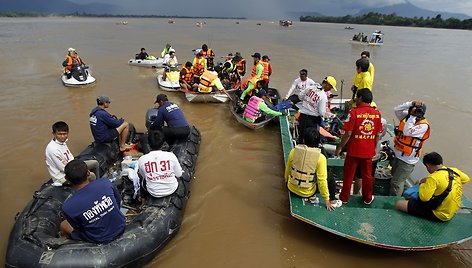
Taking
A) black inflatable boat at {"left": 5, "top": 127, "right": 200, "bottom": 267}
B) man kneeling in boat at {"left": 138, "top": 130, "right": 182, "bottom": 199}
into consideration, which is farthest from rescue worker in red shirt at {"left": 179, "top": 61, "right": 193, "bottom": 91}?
man kneeling in boat at {"left": 138, "top": 130, "right": 182, "bottom": 199}

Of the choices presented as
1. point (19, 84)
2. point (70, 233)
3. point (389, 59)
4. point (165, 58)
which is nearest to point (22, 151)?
point (70, 233)

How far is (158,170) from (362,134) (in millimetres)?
2745

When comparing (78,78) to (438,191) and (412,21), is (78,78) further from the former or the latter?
(412,21)

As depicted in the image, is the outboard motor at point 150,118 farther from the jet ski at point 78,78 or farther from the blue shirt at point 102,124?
the jet ski at point 78,78

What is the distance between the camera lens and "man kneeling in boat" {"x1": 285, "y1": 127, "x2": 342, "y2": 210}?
4.09 m

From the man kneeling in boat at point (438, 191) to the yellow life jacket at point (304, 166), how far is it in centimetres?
134

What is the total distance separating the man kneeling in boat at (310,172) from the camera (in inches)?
161

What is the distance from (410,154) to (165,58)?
42.7 feet

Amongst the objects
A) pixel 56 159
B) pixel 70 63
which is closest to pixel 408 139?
Result: pixel 56 159

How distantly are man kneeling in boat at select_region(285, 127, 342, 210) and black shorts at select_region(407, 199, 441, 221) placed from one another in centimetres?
91

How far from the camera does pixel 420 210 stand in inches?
165

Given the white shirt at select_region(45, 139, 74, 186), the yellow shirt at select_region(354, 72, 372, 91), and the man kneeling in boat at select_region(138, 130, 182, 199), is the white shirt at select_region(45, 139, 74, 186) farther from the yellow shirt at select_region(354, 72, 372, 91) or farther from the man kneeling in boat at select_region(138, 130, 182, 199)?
the yellow shirt at select_region(354, 72, 372, 91)

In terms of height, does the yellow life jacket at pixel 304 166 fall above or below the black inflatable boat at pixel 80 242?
above

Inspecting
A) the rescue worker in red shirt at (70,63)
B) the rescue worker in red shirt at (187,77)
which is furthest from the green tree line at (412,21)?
the rescue worker in red shirt at (70,63)
